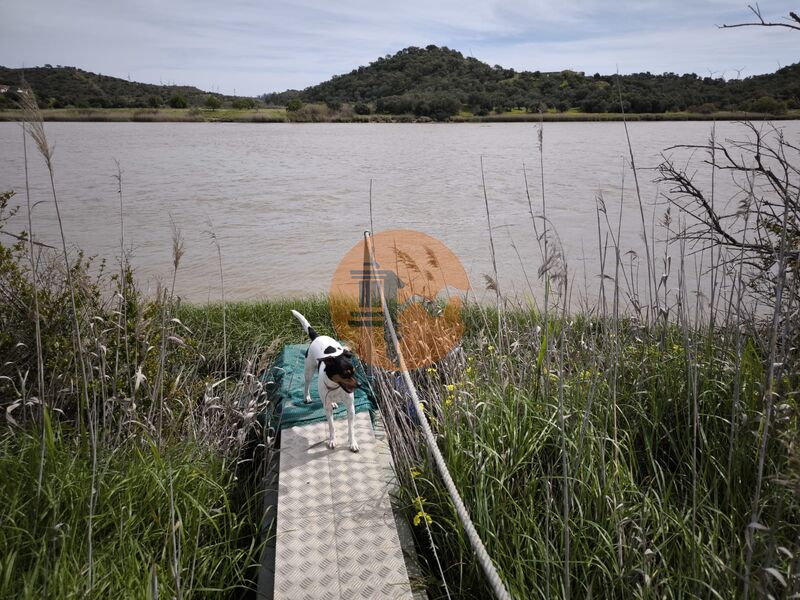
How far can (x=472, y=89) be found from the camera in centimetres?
4062

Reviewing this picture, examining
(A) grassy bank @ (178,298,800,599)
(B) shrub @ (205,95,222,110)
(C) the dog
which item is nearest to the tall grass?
(C) the dog

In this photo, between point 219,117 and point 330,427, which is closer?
point 330,427

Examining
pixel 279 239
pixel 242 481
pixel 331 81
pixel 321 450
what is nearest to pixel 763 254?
pixel 321 450

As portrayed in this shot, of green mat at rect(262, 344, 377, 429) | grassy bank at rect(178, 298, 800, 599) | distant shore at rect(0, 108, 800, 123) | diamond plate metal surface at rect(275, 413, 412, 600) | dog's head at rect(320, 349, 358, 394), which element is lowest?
diamond plate metal surface at rect(275, 413, 412, 600)

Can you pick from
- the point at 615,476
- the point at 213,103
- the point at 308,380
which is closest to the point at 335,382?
the point at 308,380

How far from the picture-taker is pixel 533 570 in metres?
2.29

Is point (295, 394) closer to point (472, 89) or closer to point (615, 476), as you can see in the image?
point (615, 476)

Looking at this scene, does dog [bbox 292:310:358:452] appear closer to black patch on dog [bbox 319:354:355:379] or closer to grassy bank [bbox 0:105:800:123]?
black patch on dog [bbox 319:354:355:379]

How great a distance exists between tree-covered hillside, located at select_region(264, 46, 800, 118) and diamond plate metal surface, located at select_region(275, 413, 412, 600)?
7.33 feet

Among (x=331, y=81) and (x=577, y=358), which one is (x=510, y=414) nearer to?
(x=577, y=358)

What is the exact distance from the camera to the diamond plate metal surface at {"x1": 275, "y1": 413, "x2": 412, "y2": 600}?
8.13 feet

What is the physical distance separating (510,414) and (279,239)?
33.2ft

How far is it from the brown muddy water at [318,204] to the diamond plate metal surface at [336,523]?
1.68 m

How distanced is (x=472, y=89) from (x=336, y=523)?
41.5 m
